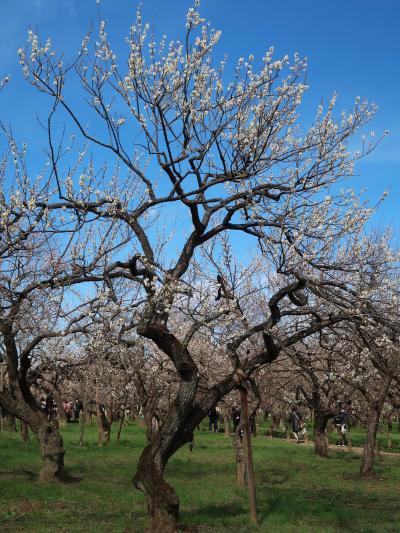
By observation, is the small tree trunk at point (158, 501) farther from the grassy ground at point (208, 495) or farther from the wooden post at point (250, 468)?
the wooden post at point (250, 468)

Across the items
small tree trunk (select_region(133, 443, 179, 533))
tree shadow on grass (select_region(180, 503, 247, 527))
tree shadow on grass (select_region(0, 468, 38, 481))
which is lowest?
tree shadow on grass (select_region(180, 503, 247, 527))

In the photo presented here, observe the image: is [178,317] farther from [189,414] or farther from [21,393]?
[189,414]

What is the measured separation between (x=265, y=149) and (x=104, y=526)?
24.6 feet

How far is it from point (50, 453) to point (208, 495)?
4.76 meters

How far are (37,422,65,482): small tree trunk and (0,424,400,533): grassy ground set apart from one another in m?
0.51

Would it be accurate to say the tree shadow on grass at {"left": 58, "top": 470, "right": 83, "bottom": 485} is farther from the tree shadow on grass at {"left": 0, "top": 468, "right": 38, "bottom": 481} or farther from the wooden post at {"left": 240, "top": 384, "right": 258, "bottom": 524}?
the wooden post at {"left": 240, "top": 384, "right": 258, "bottom": 524}

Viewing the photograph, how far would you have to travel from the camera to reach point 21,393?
16.8 meters

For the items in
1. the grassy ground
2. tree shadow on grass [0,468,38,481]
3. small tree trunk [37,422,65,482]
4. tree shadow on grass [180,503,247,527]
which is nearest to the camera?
the grassy ground

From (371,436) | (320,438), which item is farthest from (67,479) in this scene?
(320,438)

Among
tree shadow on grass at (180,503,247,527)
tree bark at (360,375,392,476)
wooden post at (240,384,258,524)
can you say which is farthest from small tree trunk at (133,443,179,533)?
tree bark at (360,375,392,476)

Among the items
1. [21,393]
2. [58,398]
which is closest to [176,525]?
[21,393]

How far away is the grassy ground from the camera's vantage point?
10859mm

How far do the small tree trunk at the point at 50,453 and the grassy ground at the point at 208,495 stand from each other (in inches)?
20.0

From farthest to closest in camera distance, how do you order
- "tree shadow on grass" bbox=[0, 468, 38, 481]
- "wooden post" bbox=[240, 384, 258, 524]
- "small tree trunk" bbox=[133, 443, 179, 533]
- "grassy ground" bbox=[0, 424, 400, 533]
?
"tree shadow on grass" bbox=[0, 468, 38, 481], "grassy ground" bbox=[0, 424, 400, 533], "wooden post" bbox=[240, 384, 258, 524], "small tree trunk" bbox=[133, 443, 179, 533]
